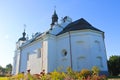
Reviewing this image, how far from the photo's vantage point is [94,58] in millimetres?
20953

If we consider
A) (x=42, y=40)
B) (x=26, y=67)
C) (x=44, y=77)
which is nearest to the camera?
(x=44, y=77)

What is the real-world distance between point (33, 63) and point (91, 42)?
11726 mm

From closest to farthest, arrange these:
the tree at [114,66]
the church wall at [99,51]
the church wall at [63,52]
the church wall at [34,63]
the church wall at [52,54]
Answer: the church wall at [99,51] < the church wall at [63,52] < the church wall at [52,54] < the church wall at [34,63] < the tree at [114,66]

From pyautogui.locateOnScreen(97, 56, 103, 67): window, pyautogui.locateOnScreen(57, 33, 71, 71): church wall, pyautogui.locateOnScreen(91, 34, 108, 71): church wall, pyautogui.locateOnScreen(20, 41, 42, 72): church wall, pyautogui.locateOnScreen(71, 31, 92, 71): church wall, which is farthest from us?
pyautogui.locateOnScreen(20, 41, 42, 72): church wall

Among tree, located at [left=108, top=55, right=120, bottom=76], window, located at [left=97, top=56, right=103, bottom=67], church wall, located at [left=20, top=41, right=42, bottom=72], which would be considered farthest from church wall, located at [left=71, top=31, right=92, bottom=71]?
tree, located at [left=108, top=55, right=120, bottom=76]

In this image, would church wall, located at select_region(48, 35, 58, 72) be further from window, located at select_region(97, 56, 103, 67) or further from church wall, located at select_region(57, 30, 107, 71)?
window, located at select_region(97, 56, 103, 67)

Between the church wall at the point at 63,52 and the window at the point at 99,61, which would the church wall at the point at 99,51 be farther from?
the church wall at the point at 63,52

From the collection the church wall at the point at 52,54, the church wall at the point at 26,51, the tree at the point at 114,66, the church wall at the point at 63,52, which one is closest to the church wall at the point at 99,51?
the church wall at the point at 63,52

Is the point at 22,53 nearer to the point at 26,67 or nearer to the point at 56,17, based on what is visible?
the point at 26,67

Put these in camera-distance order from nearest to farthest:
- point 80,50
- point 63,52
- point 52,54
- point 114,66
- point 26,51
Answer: point 80,50, point 63,52, point 52,54, point 26,51, point 114,66

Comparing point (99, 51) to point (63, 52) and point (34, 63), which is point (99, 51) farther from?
point (34, 63)

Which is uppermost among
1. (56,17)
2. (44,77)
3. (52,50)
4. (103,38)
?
(56,17)

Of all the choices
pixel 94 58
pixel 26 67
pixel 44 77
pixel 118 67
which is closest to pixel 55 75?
pixel 44 77

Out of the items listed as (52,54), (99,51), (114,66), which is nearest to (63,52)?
(52,54)
